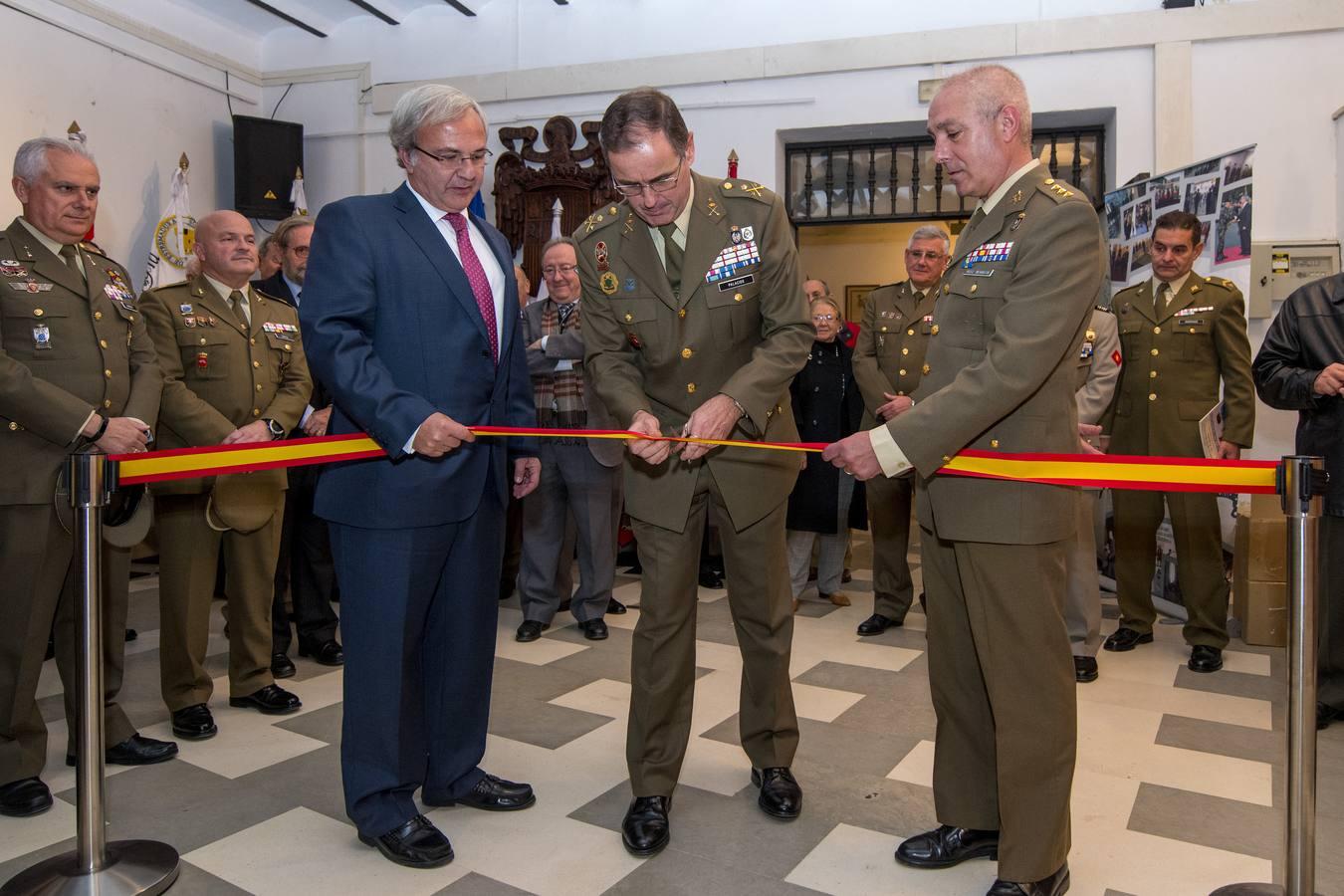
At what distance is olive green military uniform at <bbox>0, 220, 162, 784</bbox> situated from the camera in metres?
2.50

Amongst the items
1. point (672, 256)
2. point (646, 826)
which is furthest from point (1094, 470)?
point (646, 826)

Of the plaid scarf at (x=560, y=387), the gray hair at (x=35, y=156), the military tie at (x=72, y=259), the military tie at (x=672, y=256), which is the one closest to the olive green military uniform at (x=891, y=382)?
the plaid scarf at (x=560, y=387)

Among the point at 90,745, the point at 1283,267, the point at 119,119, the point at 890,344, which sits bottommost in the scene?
the point at 90,745

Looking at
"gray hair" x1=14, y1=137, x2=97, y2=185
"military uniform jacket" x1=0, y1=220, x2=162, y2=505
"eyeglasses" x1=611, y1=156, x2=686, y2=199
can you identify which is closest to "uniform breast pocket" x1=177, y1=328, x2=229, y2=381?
"military uniform jacket" x1=0, y1=220, x2=162, y2=505

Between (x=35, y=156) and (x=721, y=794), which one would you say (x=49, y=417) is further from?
(x=721, y=794)

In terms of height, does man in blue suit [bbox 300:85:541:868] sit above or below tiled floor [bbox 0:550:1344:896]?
above

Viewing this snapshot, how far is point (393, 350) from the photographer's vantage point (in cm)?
221

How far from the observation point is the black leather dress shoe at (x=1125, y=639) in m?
4.00

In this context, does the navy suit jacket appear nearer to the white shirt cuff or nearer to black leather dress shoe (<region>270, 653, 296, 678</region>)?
the white shirt cuff

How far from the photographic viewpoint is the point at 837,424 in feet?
16.0

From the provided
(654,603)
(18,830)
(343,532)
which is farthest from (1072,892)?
(18,830)

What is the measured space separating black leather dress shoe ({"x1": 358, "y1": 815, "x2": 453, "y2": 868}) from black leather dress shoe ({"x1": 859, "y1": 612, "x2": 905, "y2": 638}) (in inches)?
96.2

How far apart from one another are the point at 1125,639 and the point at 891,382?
1.50 m

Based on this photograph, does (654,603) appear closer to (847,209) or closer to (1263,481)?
(1263,481)
